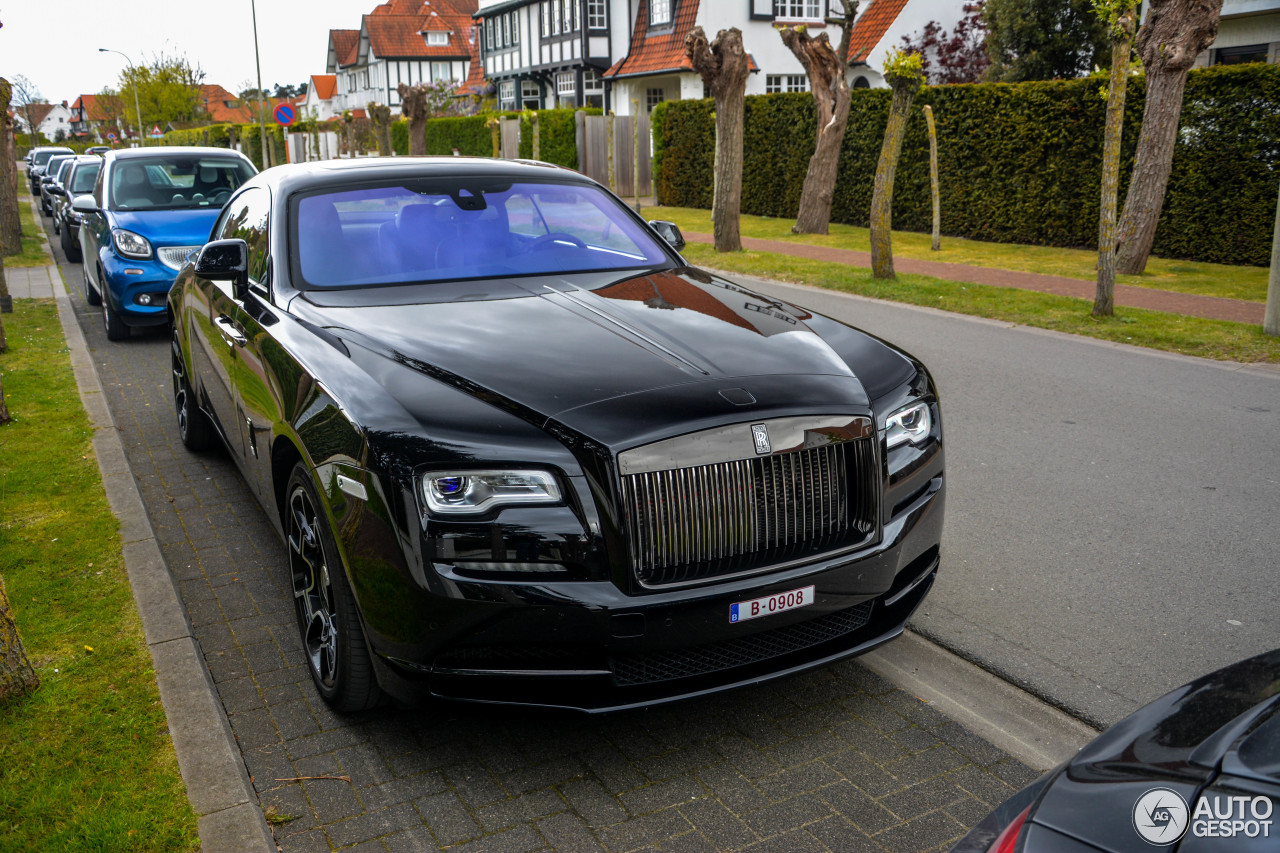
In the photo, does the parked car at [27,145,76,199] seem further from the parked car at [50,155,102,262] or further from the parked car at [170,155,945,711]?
the parked car at [170,155,945,711]

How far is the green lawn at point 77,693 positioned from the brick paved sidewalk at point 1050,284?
1106 centimetres

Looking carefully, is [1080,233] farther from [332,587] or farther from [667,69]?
[667,69]

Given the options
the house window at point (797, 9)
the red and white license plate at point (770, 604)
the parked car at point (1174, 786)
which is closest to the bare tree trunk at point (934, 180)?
the red and white license plate at point (770, 604)

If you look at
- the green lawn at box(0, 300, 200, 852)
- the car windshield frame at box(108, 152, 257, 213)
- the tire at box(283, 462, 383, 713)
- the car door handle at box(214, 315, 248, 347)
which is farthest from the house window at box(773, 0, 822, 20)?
the tire at box(283, 462, 383, 713)

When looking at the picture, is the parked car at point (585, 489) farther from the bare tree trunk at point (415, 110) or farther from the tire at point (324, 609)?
the bare tree trunk at point (415, 110)

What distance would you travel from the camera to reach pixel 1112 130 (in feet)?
36.5

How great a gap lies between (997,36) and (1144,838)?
3203 cm

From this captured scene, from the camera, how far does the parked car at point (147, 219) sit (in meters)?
10.6

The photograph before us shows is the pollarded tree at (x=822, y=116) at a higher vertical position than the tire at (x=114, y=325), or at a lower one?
higher

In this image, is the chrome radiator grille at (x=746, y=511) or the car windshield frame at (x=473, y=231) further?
the car windshield frame at (x=473, y=231)

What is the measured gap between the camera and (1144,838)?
1.53m

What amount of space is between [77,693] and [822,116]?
66.6 feet

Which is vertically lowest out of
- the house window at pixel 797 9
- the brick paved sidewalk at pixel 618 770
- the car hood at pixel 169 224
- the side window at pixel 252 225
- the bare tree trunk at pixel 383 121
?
the brick paved sidewalk at pixel 618 770

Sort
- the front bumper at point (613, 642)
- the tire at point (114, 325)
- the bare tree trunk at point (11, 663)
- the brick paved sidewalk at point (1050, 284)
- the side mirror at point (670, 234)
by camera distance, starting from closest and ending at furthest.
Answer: the front bumper at point (613, 642) < the bare tree trunk at point (11, 663) < the side mirror at point (670, 234) < the tire at point (114, 325) < the brick paved sidewalk at point (1050, 284)
